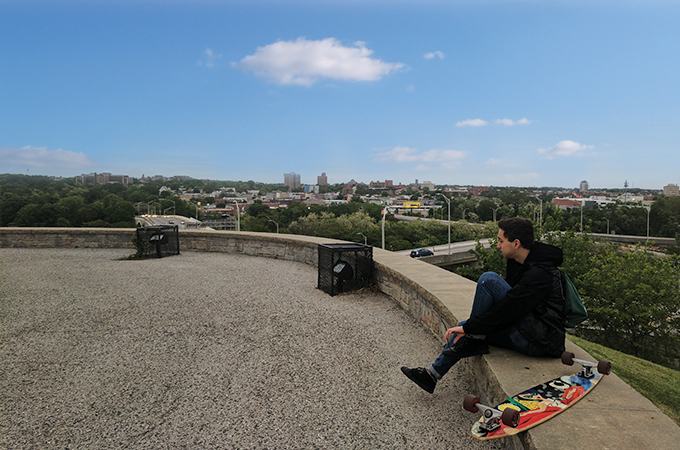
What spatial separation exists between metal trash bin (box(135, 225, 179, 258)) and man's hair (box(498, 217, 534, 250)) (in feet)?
29.3

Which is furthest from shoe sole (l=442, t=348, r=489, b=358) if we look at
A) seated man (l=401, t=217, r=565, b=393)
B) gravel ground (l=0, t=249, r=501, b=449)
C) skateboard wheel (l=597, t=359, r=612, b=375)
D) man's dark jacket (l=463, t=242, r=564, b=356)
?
skateboard wheel (l=597, t=359, r=612, b=375)

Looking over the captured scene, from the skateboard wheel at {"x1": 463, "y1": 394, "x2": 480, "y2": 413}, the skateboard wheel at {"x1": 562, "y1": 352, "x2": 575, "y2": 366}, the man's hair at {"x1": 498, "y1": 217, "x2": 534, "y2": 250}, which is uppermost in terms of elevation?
the man's hair at {"x1": 498, "y1": 217, "x2": 534, "y2": 250}

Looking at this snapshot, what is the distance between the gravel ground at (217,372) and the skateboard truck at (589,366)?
70cm

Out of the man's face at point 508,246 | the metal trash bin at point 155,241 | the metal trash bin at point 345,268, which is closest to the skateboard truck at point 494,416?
the man's face at point 508,246

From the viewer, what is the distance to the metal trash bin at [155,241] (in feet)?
30.6

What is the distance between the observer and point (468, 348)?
2635 millimetres

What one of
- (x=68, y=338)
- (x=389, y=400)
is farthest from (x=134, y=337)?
(x=389, y=400)

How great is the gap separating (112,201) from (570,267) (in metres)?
68.5

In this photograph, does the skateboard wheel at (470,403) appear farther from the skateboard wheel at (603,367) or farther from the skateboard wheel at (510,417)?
the skateboard wheel at (603,367)

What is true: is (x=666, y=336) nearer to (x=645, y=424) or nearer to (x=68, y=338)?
(x=645, y=424)

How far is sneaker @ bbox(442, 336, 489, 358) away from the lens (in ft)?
8.63

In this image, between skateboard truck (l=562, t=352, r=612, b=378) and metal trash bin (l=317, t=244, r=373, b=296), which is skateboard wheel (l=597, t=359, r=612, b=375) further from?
metal trash bin (l=317, t=244, r=373, b=296)

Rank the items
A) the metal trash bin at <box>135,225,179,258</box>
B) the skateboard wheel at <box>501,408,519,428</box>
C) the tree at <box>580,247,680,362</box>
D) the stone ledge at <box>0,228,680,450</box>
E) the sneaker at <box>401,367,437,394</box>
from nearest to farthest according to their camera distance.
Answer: the stone ledge at <box>0,228,680,450</box>, the skateboard wheel at <box>501,408,519,428</box>, the sneaker at <box>401,367,437,394</box>, the metal trash bin at <box>135,225,179,258</box>, the tree at <box>580,247,680,362</box>

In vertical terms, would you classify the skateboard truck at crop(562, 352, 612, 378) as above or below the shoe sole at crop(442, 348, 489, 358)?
above
